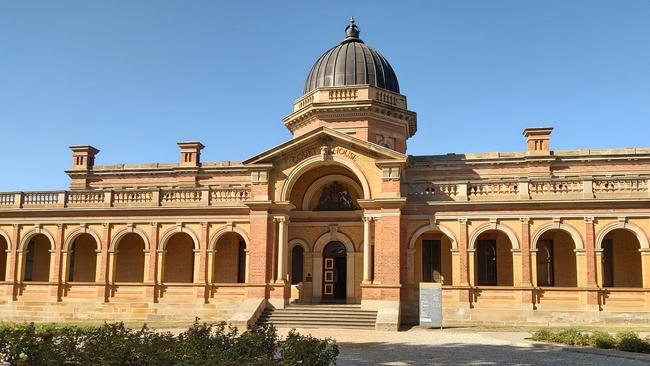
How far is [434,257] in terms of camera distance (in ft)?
96.6

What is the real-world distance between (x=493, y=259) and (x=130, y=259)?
18260mm

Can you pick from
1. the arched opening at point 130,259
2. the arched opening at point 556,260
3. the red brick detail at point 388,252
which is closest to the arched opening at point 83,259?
the arched opening at point 130,259

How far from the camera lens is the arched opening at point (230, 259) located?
31.3 m

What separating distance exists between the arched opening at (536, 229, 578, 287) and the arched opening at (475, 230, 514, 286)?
1345mm

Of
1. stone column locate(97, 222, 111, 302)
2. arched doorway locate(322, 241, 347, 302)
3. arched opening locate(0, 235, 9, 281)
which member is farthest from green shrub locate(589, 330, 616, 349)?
arched opening locate(0, 235, 9, 281)

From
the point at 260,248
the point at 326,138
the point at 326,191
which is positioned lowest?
the point at 260,248

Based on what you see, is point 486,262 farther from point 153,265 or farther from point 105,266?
point 105,266

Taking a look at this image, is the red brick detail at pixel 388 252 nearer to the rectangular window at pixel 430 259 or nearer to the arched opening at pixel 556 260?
the rectangular window at pixel 430 259

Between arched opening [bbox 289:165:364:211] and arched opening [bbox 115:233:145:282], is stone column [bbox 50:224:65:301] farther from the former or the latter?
arched opening [bbox 289:165:364:211]

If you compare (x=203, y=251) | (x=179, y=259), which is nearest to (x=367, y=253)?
(x=203, y=251)

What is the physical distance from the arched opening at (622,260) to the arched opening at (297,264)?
1385cm

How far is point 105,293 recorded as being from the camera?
30125mm

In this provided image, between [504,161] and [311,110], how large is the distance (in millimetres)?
10443

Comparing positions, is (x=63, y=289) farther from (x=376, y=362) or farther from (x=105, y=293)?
(x=376, y=362)
